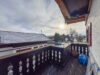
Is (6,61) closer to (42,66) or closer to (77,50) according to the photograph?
(42,66)

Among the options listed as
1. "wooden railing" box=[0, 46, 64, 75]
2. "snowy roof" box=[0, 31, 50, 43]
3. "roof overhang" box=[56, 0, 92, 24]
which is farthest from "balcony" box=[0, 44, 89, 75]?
"snowy roof" box=[0, 31, 50, 43]

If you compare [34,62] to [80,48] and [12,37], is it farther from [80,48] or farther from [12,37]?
[12,37]

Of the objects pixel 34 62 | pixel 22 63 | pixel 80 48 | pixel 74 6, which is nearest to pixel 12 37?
pixel 34 62

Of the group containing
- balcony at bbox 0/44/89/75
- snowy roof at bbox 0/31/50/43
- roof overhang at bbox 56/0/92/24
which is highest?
roof overhang at bbox 56/0/92/24

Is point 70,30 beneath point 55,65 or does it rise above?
above

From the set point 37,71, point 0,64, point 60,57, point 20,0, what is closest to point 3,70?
point 0,64

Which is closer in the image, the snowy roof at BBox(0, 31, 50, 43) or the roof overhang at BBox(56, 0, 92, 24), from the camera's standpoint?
the roof overhang at BBox(56, 0, 92, 24)

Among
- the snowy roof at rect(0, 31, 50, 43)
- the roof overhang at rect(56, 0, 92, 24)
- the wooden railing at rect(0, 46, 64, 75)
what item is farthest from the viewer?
the snowy roof at rect(0, 31, 50, 43)

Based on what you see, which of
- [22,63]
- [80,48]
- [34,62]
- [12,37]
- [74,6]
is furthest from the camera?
[12,37]

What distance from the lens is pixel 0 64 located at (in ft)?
2.97

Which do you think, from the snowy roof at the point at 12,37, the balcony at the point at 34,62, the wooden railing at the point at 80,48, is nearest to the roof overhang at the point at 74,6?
the balcony at the point at 34,62

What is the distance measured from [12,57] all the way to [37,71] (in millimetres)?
1066

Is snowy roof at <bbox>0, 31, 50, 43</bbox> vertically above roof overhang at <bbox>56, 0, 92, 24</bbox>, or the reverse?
roof overhang at <bbox>56, 0, 92, 24</bbox>

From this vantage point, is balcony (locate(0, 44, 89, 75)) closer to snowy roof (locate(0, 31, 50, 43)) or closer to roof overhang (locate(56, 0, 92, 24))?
roof overhang (locate(56, 0, 92, 24))
